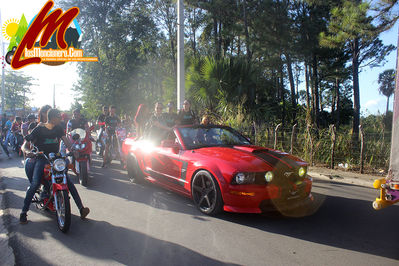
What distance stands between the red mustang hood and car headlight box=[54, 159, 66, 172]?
210 cm

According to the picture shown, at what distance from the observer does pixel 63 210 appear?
4102 millimetres

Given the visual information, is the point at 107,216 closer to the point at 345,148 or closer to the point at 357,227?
the point at 357,227

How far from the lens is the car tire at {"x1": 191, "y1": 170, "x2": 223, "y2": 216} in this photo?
173 inches

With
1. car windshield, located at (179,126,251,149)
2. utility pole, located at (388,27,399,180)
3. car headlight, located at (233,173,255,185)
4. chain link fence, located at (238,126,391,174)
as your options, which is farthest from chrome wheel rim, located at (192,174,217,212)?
chain link fence, located at (238,126,391,174)

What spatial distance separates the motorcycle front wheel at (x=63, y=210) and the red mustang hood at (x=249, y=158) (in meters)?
2.14

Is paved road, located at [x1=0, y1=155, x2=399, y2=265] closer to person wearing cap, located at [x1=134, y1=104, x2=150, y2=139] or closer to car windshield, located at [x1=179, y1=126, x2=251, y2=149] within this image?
car windshield, located at [x1=179, y1=126, x2=251, y2=149]

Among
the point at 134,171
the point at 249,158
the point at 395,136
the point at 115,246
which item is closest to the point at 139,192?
the point at 134,171

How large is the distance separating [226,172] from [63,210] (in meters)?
2.38

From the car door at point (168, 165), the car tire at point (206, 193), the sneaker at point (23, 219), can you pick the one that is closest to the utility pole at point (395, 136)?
the car tire at point (206, 193)

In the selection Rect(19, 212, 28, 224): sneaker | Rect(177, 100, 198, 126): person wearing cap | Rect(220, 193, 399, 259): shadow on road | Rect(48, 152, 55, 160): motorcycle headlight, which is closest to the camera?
Rect(220, 193, 399, 259): shadow on road

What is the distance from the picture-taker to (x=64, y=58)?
61.1ft

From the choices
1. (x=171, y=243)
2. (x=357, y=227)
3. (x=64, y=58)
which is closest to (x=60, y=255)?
(x=171, y=243)

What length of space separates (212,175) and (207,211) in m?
0.61

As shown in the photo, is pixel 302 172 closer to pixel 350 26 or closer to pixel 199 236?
pixel 199 236
